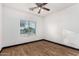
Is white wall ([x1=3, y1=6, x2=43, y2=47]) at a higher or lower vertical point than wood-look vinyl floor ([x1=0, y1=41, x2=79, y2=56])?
higher

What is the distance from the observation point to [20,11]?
168 inches

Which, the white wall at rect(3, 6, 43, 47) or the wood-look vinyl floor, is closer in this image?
the wood-look vinyl floor

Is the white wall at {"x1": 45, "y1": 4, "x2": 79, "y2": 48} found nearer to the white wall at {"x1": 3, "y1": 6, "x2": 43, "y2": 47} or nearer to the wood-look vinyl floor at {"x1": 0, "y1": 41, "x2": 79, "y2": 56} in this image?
the wood-look vinyl floor at {"x1": 0, "y1": 41, "x2": 79, "y2": 56}

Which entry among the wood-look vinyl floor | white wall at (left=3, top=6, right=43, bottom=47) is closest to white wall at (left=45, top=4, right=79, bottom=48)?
the wood-look vinyl floor

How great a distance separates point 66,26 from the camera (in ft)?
12.9

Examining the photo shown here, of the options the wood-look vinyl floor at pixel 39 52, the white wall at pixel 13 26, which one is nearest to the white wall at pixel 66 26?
the wood-look vinyl floor at pixel 39 52

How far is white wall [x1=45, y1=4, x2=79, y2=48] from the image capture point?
3459 millimetres

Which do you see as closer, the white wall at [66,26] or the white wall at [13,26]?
the white wall at [66,26]

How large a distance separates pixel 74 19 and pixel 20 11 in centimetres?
305

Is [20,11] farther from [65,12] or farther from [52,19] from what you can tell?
[65,12]

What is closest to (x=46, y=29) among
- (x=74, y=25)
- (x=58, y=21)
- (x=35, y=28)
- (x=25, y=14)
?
(x=35, y=28)

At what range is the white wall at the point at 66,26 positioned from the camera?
3459mm

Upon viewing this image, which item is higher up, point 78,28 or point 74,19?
point 74,19

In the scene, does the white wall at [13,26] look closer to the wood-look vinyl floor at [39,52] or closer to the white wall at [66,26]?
the wood-look vinyl floor at [39,52]
